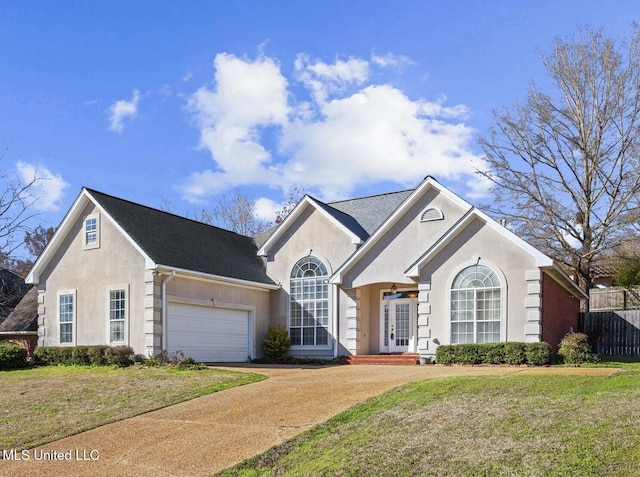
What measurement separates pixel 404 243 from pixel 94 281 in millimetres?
10565

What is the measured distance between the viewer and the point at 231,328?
73.5ft

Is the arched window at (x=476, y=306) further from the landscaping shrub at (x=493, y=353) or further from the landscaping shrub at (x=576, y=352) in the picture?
the landscaping shrub at (x=576, y=352)

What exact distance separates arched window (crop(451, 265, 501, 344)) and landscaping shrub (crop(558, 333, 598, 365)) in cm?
183

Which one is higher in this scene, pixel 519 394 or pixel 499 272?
pixel 499 272

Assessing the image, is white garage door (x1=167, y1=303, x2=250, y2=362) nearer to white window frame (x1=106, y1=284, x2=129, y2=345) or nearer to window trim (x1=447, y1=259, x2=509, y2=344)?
white window frame (x1=106, y1=284, x2=129, y2=345)

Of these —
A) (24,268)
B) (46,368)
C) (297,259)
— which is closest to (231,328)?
(297,259)

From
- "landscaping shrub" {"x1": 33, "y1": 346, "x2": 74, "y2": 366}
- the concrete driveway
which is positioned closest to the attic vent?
the concrete driveway

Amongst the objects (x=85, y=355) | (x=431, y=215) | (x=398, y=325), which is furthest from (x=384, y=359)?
(x=85, y=355)

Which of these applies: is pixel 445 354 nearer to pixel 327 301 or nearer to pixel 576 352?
pixel 576 352

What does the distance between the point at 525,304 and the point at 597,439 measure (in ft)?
35.5

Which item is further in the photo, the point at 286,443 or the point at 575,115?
the point at 575,115

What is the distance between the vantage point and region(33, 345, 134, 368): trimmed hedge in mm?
19172

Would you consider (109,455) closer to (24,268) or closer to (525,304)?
(525,304)

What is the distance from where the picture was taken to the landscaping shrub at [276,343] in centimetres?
2277
